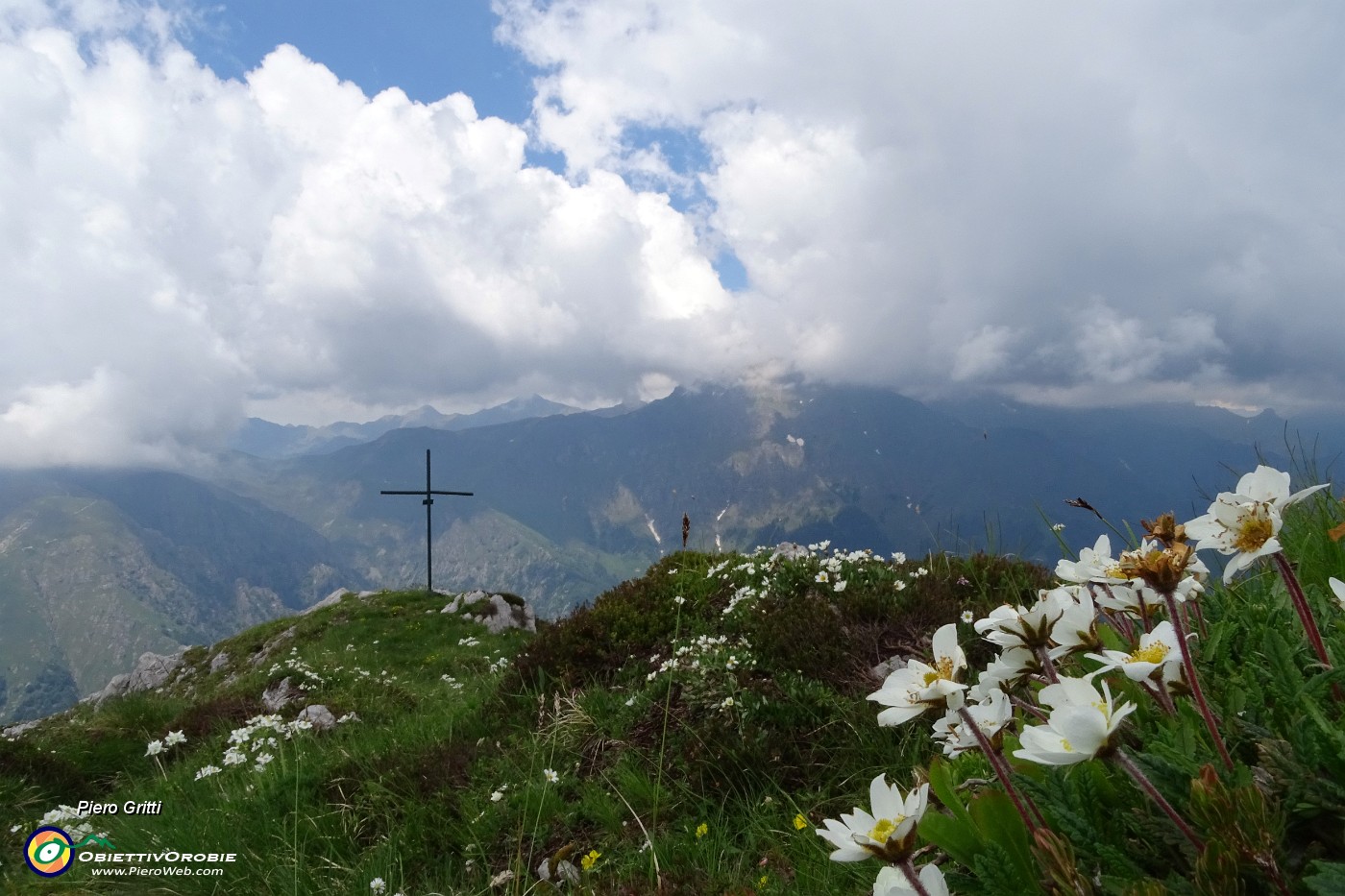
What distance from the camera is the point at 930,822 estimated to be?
1.91 metres

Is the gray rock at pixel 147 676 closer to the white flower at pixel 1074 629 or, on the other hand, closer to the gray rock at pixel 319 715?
Answer: the gray rock at pixel 319 715

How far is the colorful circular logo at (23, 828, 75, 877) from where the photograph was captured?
207 inches

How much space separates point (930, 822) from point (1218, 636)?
1211mm

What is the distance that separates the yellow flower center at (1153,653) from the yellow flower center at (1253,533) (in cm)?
39

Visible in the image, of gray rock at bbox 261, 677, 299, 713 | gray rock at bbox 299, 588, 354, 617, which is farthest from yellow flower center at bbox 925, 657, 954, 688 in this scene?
gray rock at bbox 299, 588, 354, 617

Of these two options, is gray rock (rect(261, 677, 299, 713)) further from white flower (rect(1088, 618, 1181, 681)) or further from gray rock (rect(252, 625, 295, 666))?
white flower (rect(1088, 618, 1181, 681))

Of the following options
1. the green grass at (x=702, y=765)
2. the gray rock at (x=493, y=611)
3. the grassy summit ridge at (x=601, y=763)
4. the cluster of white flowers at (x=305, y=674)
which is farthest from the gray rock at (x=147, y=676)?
the green grass at (x=702, y=765)

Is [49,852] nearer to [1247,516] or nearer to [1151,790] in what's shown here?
[1151,790]

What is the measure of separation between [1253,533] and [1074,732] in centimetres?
89

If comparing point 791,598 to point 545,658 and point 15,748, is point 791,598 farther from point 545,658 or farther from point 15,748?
point 15,748

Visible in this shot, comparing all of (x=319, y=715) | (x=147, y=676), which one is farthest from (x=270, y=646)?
(x=319, y=715)

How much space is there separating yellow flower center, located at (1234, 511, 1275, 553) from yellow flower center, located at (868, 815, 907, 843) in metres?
1.18

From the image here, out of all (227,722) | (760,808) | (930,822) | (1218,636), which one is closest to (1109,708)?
(930,822)

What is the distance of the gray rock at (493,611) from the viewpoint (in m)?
26.1
